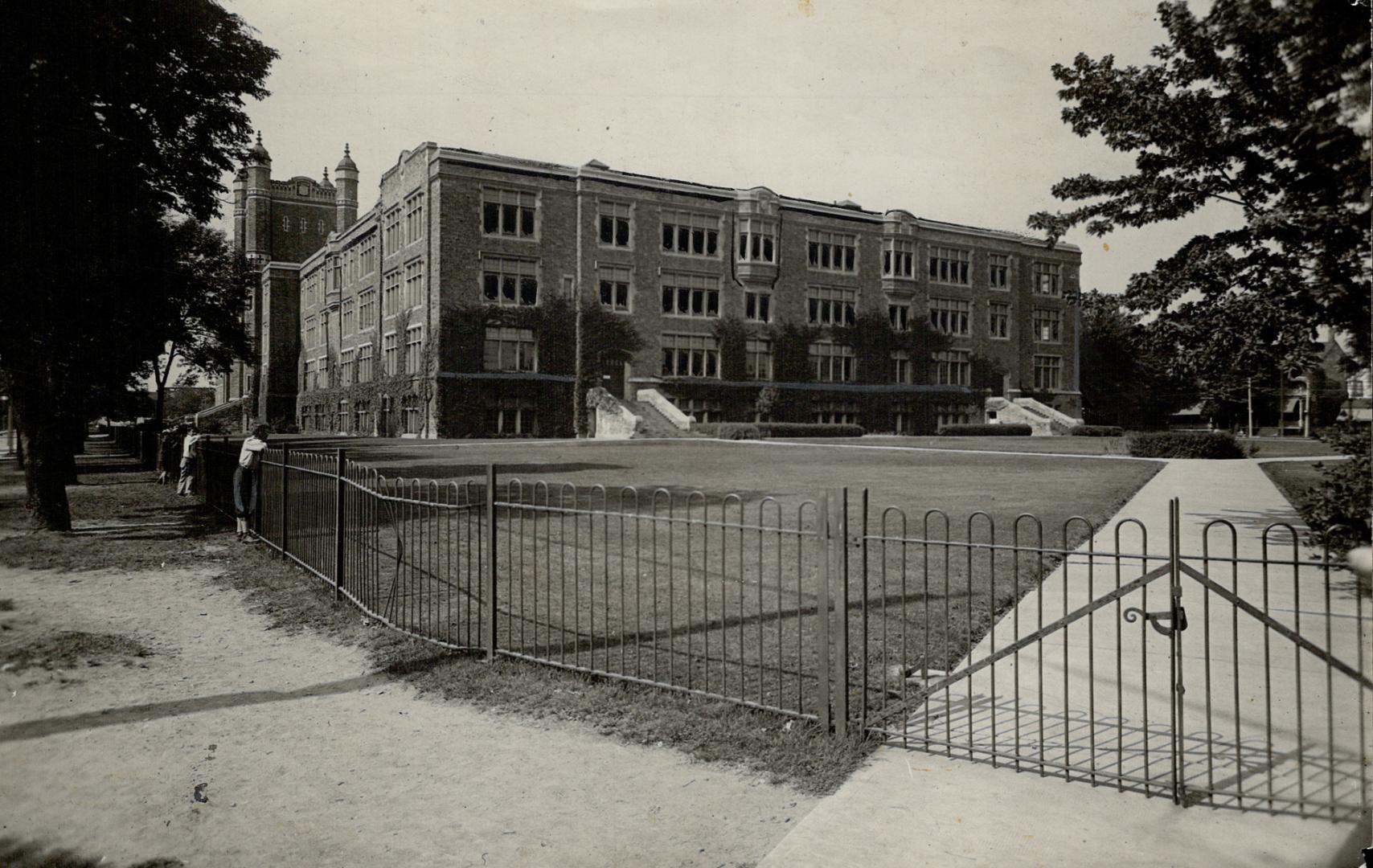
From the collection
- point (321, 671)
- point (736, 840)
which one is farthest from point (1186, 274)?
point (321, 671)

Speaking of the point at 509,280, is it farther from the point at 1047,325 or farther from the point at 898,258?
the point at 1047,325

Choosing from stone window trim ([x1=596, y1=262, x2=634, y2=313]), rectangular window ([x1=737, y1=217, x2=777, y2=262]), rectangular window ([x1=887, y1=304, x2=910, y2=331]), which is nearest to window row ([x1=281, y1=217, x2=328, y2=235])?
stone window trim ([x1=596, y1=262, x2=634, y2=313])

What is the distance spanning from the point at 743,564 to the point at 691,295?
1422 inches

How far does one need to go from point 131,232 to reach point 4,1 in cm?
363

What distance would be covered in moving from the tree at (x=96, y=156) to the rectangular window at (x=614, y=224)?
2759cm

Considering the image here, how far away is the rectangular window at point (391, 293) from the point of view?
38750 millimetres

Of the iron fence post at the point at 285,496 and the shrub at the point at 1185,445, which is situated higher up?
the shrub at the point at 1185,445

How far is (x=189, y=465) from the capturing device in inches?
707

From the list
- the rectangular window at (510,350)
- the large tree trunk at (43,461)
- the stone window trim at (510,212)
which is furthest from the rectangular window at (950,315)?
the large tree trunk at (43,461)

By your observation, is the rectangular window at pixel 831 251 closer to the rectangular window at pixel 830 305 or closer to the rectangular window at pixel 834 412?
the rectangular window at pixel 830 305

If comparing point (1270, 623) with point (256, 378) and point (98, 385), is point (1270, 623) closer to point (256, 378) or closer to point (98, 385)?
point (98, 385)

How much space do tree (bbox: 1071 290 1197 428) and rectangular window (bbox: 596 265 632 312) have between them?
2093 centimetres

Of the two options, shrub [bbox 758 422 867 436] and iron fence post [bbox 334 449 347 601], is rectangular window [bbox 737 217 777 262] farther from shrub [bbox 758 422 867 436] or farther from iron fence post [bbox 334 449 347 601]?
iron fence post [bbox 334 449 347 601]

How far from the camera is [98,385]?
61.7 ft
